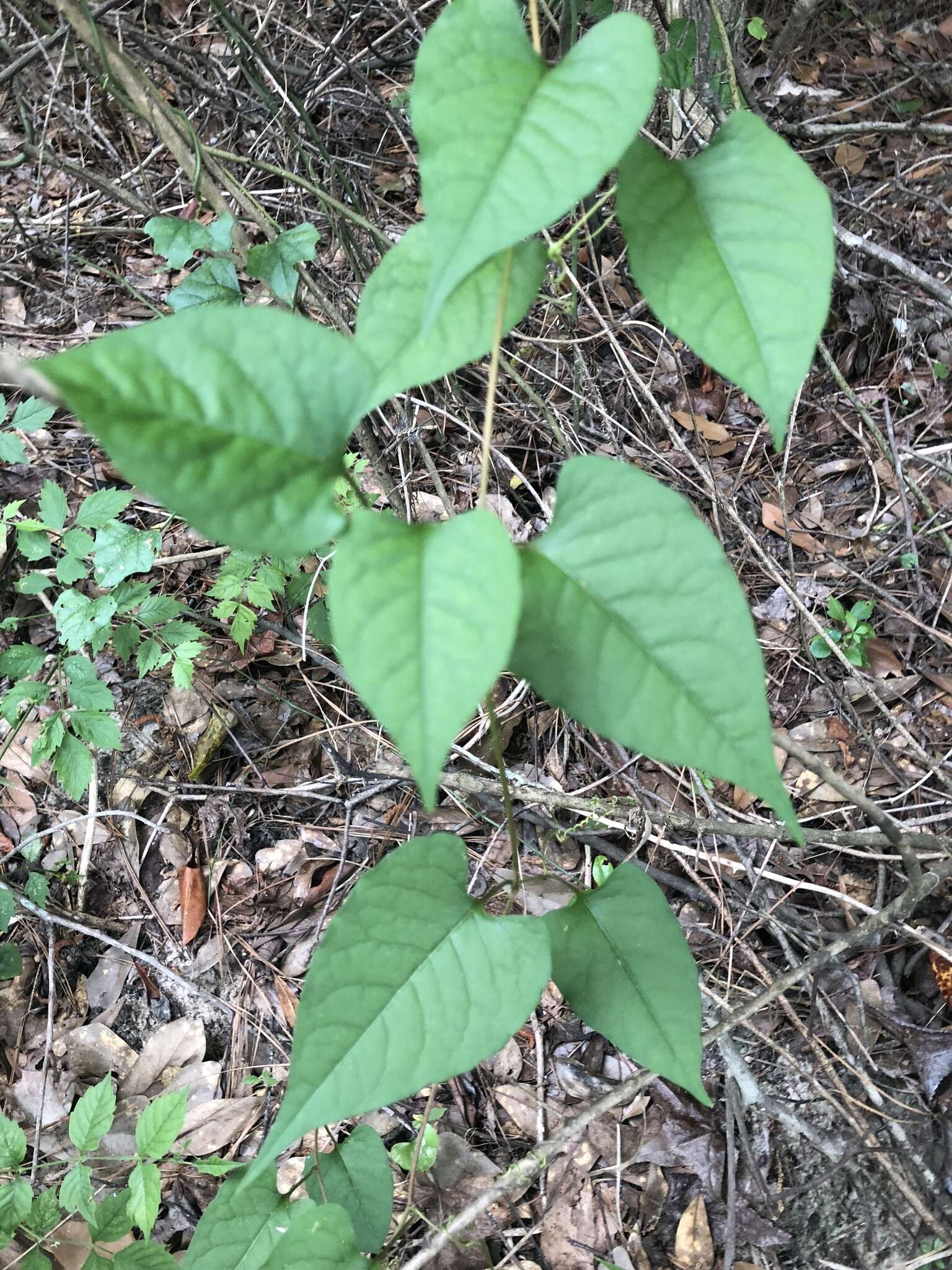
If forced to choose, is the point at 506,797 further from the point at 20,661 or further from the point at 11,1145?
the point at 20,661

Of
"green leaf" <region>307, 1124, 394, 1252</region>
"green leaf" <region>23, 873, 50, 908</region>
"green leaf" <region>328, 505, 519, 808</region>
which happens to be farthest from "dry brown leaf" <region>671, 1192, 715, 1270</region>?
"green leaf" <region>23, 873, 50, 908</region>

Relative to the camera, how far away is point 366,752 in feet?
5.82

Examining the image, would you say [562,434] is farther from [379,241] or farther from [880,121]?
[880,121]

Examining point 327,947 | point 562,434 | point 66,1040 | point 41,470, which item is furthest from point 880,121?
point 66,1040

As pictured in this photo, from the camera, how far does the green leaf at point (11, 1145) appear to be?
127 cm

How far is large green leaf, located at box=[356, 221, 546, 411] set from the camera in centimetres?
63

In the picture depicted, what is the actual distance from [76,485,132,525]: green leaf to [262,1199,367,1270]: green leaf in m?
1.28

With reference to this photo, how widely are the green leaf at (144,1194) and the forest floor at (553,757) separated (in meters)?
0.19

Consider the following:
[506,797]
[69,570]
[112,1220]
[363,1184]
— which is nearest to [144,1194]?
[112,1220]

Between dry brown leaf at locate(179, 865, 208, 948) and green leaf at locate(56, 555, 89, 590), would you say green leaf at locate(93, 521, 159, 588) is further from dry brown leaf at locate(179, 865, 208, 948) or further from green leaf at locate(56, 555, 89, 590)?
dry brown leaf at locate(179, 865, 208, 948)

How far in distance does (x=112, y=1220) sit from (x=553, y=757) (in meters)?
1.06

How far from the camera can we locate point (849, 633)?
1776 millimetres

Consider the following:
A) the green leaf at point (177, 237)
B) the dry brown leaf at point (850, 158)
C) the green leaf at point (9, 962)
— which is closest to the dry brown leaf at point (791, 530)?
the dry brown leaf at point (850, 158)

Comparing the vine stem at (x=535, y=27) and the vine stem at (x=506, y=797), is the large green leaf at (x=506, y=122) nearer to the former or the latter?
the vine stem at (x=535, y=27)
